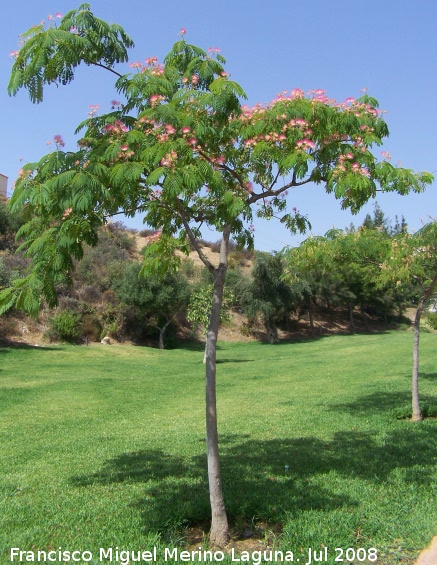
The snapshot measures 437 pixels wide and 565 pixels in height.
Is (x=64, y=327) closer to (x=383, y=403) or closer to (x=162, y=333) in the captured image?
(x=162, y=333)

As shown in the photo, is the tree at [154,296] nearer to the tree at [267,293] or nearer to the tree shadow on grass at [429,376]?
the tree at [267,293]

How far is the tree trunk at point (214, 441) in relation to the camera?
4375mm

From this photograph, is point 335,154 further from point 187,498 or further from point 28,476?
point 28,476

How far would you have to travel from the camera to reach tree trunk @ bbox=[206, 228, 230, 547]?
4375mm

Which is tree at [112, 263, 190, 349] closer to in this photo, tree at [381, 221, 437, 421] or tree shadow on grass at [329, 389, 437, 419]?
tree shadow on grass at [329, 389, 437, 419]

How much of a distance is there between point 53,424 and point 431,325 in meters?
44.5

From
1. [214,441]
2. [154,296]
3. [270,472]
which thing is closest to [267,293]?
[154,296]

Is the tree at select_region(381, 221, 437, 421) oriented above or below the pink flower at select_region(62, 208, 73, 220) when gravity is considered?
above

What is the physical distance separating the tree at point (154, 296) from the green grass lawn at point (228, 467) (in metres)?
20.0

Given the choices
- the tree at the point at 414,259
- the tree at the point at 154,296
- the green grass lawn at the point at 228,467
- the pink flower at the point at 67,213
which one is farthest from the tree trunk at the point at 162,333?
the pink flower at the point at 67,213

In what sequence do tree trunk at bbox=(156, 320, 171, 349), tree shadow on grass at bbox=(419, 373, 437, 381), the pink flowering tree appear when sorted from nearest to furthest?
the pink flowering tree < tree shadow on grass at bbox=(419, 373, 437, 381) < tree trunk at bbox=(156, 320, 171, 349)

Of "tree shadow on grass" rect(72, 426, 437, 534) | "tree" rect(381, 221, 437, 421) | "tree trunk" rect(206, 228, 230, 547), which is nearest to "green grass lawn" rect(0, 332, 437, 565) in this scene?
"tree shadow on grass" rect(72, 426, 437, 534)

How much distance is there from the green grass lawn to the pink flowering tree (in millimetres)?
787

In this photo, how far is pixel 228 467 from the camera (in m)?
6.60
